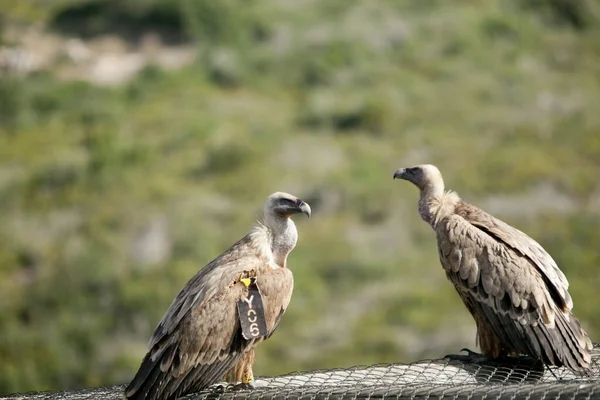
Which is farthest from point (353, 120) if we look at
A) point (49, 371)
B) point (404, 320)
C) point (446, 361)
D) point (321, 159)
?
point (446, 361)

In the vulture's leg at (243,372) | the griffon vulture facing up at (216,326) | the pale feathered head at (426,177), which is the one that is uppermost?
the pale feathered head at (426,177)

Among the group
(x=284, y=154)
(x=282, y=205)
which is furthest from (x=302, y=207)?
(x=284, y=154)

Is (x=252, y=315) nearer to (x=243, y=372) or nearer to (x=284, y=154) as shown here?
(x=243, y=372)

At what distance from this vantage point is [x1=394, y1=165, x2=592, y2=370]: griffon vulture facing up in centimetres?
758

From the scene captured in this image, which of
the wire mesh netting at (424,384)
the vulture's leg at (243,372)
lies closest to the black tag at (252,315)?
the vulture's leg at (243,372)

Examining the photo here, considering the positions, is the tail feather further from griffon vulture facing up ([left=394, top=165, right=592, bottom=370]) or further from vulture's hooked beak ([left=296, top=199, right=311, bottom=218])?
griffon vulture facing up ([left=394, top=165, right=592, bottom=370])

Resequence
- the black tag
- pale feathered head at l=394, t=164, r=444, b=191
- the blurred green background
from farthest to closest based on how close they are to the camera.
A: 1. the blurred green background
2. pale feathered head at l=394, t=164, r=444, b=191
3. the black tag

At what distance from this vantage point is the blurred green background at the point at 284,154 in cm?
2583

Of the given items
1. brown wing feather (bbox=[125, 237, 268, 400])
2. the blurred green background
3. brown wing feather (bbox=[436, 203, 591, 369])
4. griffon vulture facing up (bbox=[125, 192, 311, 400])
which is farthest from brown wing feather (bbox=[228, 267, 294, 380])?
the blurred green background

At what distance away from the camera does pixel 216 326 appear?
286 inches

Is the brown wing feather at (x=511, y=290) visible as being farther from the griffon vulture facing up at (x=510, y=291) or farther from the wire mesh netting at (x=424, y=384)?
the wire mesh netting at (x=424, y=384)

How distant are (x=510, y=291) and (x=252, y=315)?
6.86 feet

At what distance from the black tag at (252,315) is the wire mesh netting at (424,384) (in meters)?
0.40

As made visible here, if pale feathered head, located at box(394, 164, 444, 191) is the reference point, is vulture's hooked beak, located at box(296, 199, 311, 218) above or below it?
below
